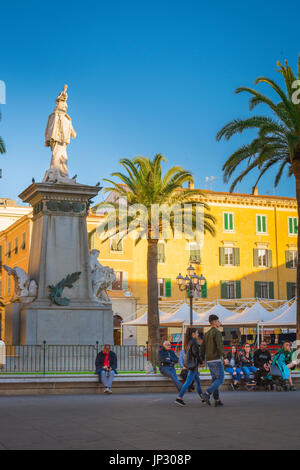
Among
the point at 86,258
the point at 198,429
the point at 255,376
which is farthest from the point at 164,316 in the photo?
the point at 198,429

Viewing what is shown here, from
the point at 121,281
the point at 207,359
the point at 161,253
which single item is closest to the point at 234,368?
the point at 207,359

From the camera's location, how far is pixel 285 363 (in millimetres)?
18250

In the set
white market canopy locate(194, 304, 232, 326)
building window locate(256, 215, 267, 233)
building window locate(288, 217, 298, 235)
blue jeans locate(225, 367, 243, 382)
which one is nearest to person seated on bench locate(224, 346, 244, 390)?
blue jeans locate(225, 367, 243, 382)

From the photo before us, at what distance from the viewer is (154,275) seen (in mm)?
34969

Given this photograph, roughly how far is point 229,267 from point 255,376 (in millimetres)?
43663

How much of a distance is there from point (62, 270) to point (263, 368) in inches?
273

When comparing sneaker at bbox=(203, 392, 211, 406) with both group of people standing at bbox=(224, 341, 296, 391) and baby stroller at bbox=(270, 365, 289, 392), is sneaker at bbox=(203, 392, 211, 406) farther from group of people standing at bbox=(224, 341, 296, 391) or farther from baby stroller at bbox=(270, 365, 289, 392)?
baby stroller at bbox=(270, 365, 289, 392)

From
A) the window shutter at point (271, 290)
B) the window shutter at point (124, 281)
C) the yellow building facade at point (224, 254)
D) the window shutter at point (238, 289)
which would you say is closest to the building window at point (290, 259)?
the yellow building facade at point (224, 254)

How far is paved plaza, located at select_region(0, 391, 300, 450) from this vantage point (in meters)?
8.22

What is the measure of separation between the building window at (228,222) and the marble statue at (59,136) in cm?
4053

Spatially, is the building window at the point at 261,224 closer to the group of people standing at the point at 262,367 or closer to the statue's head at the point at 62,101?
the statue's head at the point at 62,101

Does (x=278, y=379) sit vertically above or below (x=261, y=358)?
below

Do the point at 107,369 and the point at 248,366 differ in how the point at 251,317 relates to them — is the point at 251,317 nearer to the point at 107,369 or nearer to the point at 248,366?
the point at 248,366

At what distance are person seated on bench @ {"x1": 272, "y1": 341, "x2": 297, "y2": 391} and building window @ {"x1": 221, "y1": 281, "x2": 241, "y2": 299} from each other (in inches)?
1692
